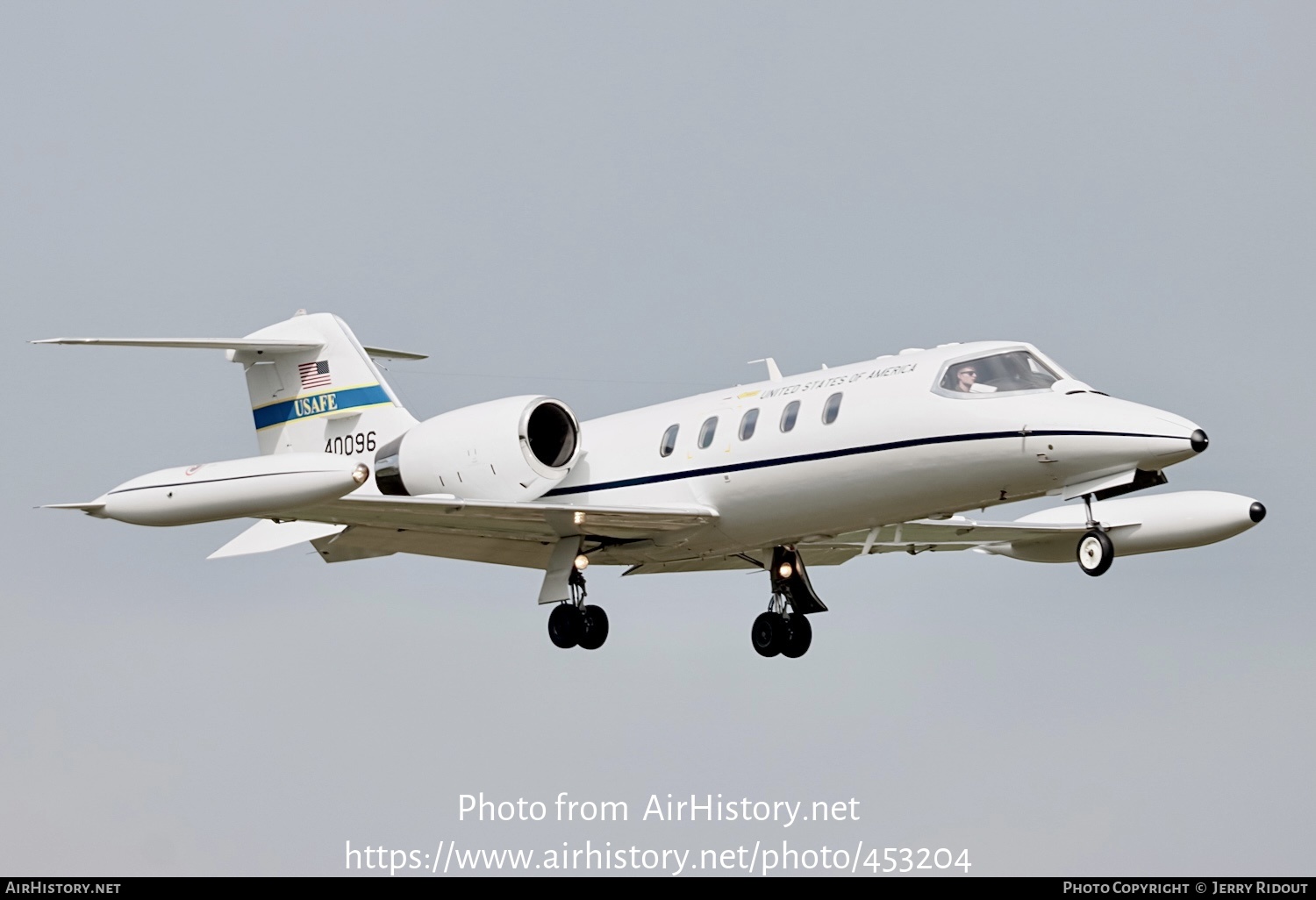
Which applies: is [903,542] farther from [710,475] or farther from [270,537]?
[270,537]

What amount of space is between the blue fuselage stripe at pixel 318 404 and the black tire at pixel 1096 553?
Result: 407 inches

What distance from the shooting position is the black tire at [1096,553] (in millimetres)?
20500

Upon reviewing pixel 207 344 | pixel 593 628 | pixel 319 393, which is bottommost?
pixel 593 628

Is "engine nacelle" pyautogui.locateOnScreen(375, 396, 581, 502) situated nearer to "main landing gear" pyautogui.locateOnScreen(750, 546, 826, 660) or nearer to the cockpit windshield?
"main landing gear" pyautogui.locateOnScreen(750, 546, 826, 660)

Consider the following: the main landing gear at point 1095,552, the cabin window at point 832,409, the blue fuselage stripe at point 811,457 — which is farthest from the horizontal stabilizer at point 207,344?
the main landing gear at point 1095,552

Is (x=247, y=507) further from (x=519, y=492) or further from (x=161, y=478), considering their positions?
(x=519, y=492)

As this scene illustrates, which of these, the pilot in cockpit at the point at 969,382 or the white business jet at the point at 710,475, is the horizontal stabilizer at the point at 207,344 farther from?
the pilot in cockpit at the point at 969,382

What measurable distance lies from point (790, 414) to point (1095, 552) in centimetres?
407

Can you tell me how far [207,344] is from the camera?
83.8ft

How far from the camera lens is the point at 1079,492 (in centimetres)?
2086

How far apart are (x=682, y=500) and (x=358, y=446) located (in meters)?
5.38

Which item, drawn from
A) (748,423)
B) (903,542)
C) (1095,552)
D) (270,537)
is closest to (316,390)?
(270,537)

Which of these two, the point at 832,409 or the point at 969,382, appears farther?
the point at 832,409

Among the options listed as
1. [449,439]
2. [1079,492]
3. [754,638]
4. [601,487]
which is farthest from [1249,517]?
[449,439]
